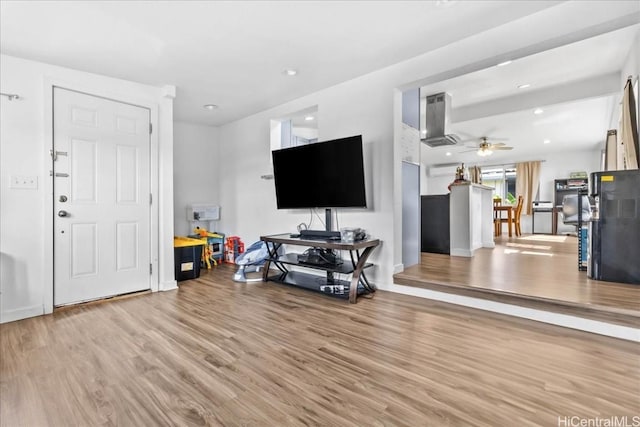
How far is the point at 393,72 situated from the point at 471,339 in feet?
8.52

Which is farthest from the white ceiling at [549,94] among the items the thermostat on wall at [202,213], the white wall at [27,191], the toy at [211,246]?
the white wall at [27,191]

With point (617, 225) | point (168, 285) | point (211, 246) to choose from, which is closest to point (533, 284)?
point (617, 225)

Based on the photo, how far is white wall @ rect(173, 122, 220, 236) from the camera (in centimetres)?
508

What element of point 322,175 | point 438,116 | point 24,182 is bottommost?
point 24,182

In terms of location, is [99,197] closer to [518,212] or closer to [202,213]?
[202,213]

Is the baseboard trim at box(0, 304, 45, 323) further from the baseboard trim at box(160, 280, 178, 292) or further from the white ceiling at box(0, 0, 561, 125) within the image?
the white ceiling at box(0, 0, 561, 125)

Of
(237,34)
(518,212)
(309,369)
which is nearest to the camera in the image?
(309,369)

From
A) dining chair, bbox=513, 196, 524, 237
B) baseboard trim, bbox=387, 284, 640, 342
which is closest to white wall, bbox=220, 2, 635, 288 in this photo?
baseboard trim, bbox=387, 284, 640, 342

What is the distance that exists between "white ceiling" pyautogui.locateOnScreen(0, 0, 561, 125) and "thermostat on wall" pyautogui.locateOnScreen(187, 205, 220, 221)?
87.2 inches

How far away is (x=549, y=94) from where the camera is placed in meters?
4.36

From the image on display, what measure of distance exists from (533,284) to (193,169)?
199 inches

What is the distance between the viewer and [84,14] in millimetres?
2242

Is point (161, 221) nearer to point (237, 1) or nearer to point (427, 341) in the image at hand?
point (237, 1)

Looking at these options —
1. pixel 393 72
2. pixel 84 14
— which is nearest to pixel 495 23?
pixel 393 72
